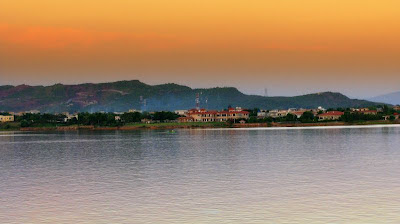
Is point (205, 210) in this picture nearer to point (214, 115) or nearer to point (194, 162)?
point (194, 162)

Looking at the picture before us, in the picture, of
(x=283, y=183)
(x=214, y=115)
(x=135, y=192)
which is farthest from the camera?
(x=214, y=115)

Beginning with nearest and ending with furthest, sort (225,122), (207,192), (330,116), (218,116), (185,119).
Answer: (207,192)
(225,122)
(330,116)
(185,119)
(218,116)

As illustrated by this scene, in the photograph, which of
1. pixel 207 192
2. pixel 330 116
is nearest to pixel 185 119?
pixel 330 116

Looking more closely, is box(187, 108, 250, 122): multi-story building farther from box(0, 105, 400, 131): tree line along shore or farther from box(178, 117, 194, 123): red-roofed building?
box(0, 105, 400, 131): tree line along shore

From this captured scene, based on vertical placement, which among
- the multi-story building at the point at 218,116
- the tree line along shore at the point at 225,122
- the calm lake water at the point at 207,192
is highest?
the multi-story building at the point at 218,116

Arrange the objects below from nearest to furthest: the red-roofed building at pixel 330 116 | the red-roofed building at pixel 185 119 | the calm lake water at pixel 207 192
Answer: the calm lake water at pixel 207 192, the red-roofed building at pixel 330 116, the red-roofed building at pixel 185 119

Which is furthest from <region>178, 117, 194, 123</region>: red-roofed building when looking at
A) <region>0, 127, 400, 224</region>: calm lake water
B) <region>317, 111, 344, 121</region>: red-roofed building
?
<region>0, 127, 400, 224</region>: calm lake water

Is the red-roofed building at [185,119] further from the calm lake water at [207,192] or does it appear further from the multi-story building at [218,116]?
the calm lake water at [207,192]

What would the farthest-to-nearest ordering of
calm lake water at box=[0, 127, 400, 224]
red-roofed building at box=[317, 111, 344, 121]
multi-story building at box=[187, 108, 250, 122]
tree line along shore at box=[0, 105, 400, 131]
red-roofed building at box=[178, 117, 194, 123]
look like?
multi-story building at box=[187, 108, 250, 122]
red-roofed building at box=[178, 117, 194, 123]
red-roofed building at box=[317, 111, 344, 121]
tree line along shore at box=[0, 105, 400, 131]
calm lake water at box=[0, 127, 400, 224]

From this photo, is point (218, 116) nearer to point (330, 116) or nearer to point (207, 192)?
point (330, 116)

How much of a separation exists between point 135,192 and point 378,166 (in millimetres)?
16200

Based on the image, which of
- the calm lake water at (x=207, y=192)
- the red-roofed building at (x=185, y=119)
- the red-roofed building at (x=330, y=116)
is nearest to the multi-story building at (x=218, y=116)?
the red-roofed building at (x=185, y=119)

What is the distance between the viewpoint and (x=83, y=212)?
18.2 metres

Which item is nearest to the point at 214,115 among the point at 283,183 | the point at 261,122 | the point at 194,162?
the point at 261,122
